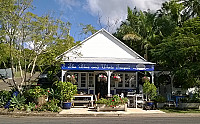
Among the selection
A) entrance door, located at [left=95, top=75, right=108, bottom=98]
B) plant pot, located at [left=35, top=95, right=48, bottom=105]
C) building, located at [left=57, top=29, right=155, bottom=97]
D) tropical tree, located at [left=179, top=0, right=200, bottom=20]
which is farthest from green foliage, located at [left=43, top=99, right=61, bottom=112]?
tropical tree, located at [left=179, top=0, right=200, bottom=20]

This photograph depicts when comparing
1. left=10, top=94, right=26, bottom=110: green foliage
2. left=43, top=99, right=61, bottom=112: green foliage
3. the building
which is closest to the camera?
left=43, top=99, right=61, bottom=112: green foliage

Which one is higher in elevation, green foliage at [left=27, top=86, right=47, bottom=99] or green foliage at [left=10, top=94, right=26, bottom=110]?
green foliage at [left=27, top=86, right=47, bottom=99]

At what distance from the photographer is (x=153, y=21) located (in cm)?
2661

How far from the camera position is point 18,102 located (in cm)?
1384

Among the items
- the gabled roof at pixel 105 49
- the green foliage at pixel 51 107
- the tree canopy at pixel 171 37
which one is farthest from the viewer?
the gabled roof at pixel 105 49

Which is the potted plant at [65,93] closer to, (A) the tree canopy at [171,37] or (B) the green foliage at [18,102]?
(B) the green foliage at [18,102]

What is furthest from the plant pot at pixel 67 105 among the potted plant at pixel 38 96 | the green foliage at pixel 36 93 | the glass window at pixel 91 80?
the glass window at pixel 91 80

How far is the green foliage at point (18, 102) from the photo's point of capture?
13703mm

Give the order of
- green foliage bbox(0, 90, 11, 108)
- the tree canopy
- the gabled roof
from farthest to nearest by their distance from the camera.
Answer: the gabled roof, the tree canopy, green foliage bbox(0, 90, 11, 108)

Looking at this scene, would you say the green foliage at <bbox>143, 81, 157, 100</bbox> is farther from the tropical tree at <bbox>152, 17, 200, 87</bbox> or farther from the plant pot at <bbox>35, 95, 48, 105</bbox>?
the plant pot at <bbox>35, 95, 48, 105</bbox>

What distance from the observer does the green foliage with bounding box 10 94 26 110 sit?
13.7 meters

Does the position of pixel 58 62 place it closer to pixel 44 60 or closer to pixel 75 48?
pixel 44 60

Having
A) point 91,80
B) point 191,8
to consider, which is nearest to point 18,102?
point 91,80

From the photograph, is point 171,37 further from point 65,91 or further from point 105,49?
point 65,91
